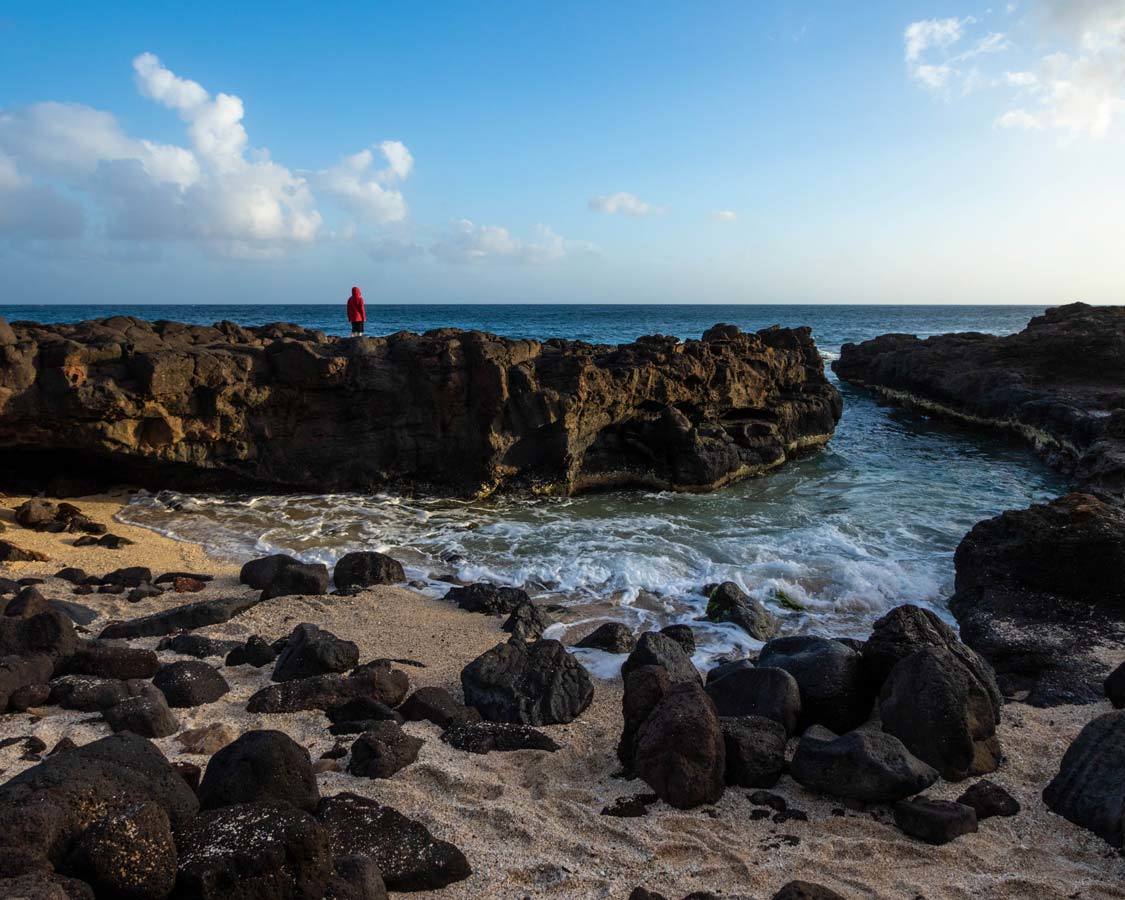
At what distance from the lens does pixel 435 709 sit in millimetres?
4914

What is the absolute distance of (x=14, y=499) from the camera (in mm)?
10562

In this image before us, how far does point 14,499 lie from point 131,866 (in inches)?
389

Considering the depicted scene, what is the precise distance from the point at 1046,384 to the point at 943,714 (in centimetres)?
2162

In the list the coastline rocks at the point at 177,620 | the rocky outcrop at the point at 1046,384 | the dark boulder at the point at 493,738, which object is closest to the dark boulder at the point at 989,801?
the dark boulder at the point at 493,738

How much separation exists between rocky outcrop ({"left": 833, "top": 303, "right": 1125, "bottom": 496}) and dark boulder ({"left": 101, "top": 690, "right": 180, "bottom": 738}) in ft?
41.8

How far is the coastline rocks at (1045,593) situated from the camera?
245 inches

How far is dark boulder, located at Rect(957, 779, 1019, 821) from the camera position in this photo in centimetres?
406

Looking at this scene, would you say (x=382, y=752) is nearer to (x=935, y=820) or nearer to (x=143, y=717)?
(x=143, y=717)

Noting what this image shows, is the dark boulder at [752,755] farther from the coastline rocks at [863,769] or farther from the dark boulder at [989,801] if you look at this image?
the dark boulder at [989,801]

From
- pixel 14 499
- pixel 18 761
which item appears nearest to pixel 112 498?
pixel 14 499

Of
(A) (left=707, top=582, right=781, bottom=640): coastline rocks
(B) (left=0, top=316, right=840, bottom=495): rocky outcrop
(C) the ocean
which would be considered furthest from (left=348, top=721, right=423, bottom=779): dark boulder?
(B) (left=0, top=316, right=840, bottom=495): rocky outcrop

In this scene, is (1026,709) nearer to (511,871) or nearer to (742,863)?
(742,863)

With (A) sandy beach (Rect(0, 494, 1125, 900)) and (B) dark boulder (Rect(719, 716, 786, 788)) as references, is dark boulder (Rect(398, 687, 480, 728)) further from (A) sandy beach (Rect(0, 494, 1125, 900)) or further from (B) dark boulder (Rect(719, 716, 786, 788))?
(B) dark boulder (Rect(719, 716, 786, 788))

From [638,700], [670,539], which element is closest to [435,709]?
[638,700]
